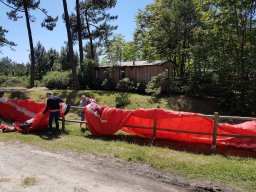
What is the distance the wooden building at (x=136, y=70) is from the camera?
24547 millimetres

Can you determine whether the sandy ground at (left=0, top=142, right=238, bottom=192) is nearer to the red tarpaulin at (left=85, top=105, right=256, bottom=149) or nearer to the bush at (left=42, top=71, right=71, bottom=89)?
the red tarpaulin at (left=85, top=105, right=256, bottom=149)

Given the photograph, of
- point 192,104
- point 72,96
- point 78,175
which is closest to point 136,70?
point 72,96

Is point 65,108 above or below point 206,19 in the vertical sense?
below

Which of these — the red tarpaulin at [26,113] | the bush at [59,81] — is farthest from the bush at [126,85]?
the red tarpaulin at [26,113]

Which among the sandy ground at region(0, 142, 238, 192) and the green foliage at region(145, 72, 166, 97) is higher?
the green foliage at region(145, 72, 166, 97)

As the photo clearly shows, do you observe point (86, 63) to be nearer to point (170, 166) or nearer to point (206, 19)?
point (206, 19)

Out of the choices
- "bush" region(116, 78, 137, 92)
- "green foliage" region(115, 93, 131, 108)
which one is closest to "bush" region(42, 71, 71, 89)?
"bush" region(116, 78, 137, 92)

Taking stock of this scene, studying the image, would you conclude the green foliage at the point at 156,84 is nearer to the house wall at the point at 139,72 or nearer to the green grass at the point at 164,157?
the house wall at the point at 139,72

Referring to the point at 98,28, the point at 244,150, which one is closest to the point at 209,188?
the point at 244,150

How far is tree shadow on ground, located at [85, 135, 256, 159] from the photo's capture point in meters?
8.85

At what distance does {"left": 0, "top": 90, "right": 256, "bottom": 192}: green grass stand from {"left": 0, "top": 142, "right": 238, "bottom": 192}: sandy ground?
0.39 m

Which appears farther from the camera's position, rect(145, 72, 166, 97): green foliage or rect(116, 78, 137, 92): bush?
rect(116, 78, 137, 92): bush

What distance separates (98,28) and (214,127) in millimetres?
30107

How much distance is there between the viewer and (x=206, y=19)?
2184cm
